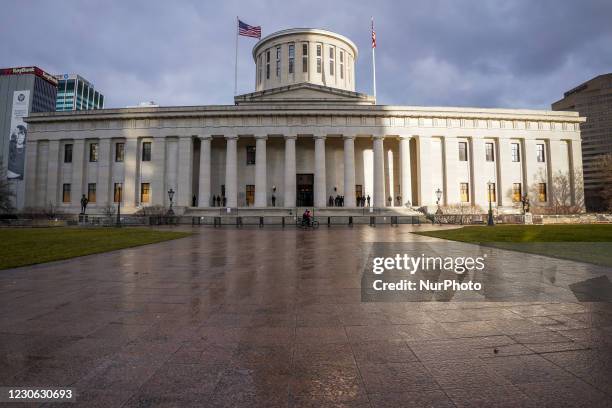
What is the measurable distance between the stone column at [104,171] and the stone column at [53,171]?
649 centimetres

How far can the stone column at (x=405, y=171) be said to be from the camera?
4391 cm

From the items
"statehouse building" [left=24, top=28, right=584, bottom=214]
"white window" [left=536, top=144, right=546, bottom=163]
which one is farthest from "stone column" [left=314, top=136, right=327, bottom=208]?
"white window" [left=536, top=144, right=546, bottom=163]

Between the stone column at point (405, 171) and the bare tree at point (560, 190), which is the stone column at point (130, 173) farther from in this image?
the bare tree at point (560, 190)

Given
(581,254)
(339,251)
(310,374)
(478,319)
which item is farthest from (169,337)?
(581,254)

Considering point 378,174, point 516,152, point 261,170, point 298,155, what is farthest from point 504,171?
point 261,170

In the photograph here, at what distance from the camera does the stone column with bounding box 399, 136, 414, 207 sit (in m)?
43.9

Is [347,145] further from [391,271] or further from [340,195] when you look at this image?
[391,271]

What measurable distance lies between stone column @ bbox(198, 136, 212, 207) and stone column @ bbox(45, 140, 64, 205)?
21.9 m

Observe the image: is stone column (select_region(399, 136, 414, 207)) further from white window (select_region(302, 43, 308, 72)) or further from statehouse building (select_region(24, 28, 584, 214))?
white window (select_region(302, 43, 308, 72))

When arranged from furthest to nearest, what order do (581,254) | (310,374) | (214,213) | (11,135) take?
(11,135) < (214,213) < (581,254) < (310,374)

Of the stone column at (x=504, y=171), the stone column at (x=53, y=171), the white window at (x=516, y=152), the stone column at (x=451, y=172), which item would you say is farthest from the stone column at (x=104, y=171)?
the white window at (x=516, y=152)

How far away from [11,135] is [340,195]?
487 ft

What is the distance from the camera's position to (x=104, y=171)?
153 feet

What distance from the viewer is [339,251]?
12.3 meters
